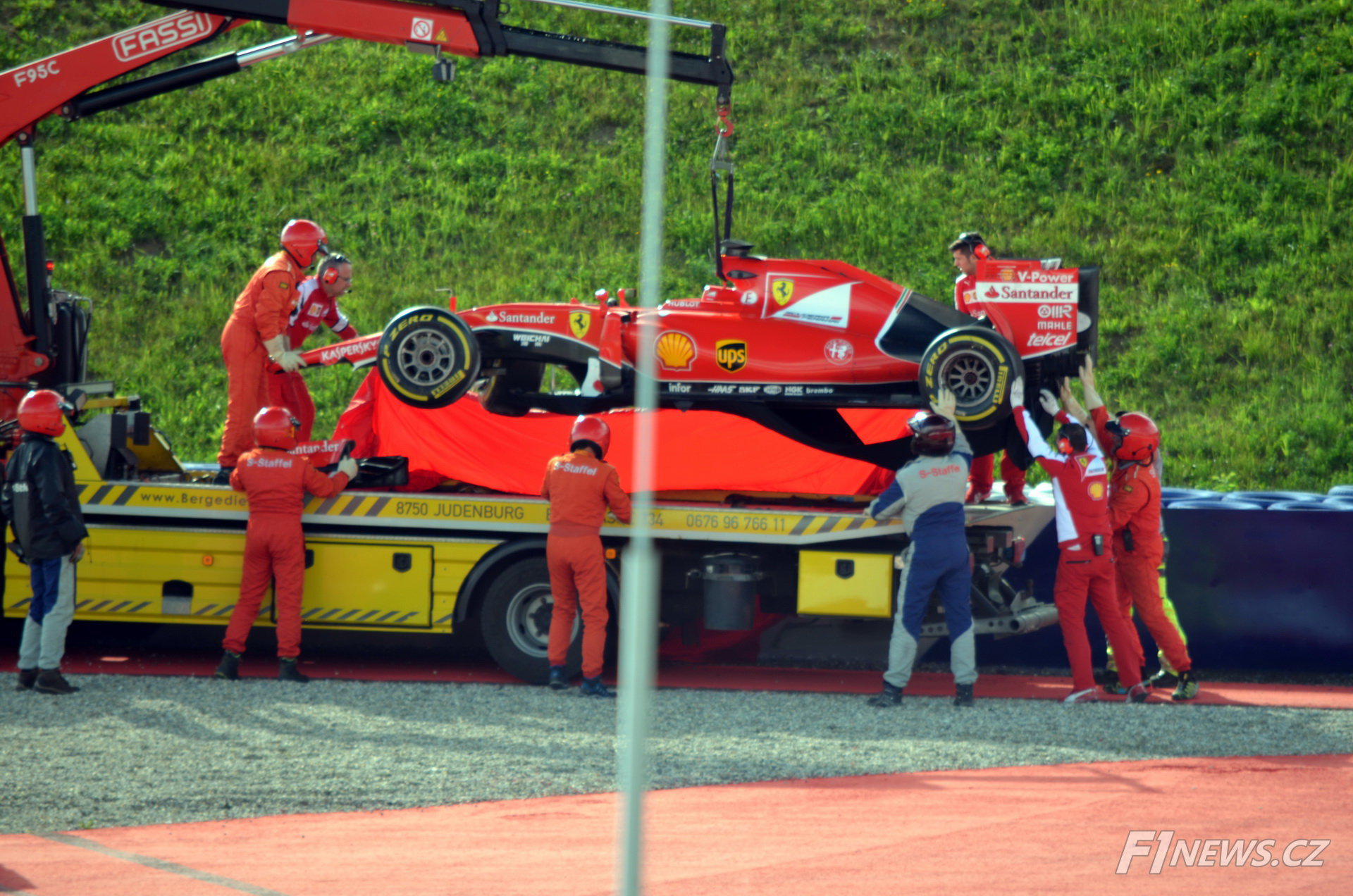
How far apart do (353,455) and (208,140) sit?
47.1ft

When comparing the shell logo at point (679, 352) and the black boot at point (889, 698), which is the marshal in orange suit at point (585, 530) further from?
the black boot at point (889, 698)

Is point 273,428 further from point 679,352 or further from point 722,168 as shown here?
point 722,168

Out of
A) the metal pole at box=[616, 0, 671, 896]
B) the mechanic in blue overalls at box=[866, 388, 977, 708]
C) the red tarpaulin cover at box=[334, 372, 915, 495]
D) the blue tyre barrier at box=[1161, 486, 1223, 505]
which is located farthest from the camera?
the blue tyre barrier at box=[1161, 486, 1223, 505]

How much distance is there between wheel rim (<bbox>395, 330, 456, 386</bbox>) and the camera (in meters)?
9.28

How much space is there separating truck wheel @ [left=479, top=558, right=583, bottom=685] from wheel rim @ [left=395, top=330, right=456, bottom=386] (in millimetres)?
1412

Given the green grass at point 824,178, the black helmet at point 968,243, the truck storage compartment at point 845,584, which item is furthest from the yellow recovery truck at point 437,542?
the green grass at point 824,178

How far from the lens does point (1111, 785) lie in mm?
6969

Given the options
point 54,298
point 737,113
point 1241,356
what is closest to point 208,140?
point 737,113

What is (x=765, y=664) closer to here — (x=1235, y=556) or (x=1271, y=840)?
(x=1235, y=556)

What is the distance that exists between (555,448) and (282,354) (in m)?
2.05

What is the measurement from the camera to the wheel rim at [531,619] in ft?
31.5

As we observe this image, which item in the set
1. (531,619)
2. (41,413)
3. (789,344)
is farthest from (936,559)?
(41,413)

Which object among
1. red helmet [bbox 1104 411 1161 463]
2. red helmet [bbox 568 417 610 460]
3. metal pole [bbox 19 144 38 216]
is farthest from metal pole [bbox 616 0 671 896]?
metal pole [bbox 19 144 38 216]

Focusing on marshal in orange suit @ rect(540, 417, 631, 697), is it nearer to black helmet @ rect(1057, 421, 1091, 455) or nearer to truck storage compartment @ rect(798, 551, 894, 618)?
truck storage compartment @ rect(798, 551, 894, 618)
